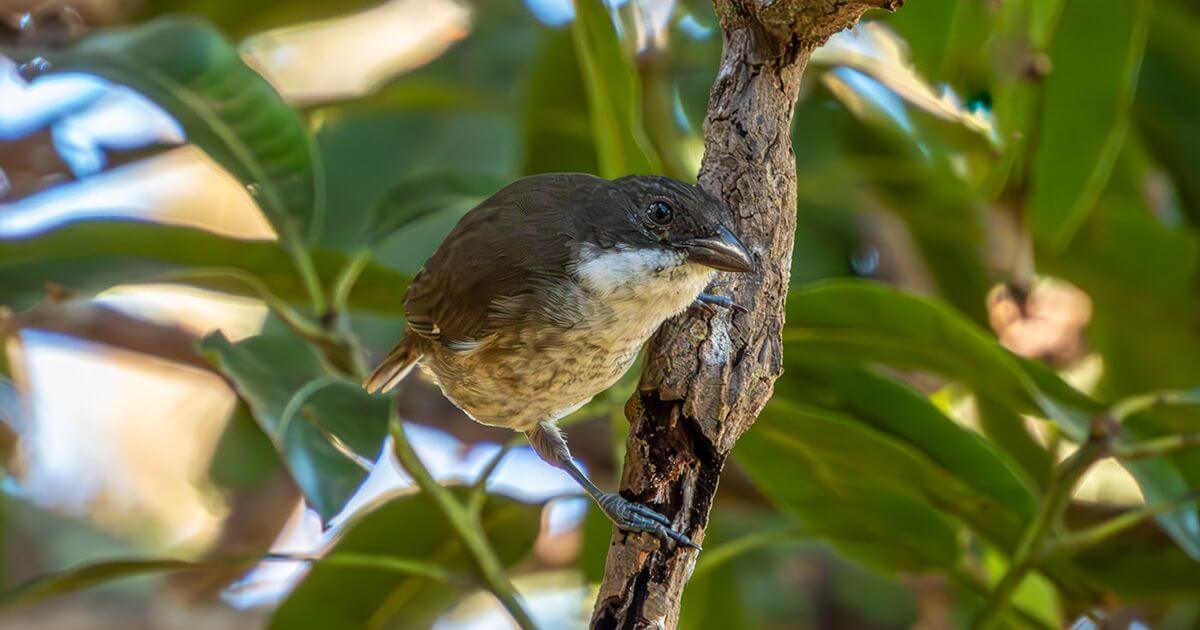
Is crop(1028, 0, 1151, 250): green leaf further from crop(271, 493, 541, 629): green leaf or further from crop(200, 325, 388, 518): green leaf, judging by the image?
crop(200, 325, 388, 518): green leaf

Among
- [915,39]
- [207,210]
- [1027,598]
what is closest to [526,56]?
[207,210]

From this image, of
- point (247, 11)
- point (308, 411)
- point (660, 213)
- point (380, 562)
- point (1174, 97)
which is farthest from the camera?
point (247, 11)

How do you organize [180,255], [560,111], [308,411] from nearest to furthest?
1. [308,411]
2. [180,255]
3. [560,111]

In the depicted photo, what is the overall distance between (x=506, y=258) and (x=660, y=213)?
35 cm

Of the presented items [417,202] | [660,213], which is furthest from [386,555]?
[660,213]

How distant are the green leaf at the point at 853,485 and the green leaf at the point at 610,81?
24.7 inches

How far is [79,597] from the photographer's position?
190 inches

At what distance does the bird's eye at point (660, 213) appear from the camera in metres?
2.44

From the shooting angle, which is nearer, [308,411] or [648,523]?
[648,523]

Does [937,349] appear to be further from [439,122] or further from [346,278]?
[439,122]

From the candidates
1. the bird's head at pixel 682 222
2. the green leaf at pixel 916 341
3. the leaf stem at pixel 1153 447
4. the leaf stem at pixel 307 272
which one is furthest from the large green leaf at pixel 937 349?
the leaf stem at pixel 307 272

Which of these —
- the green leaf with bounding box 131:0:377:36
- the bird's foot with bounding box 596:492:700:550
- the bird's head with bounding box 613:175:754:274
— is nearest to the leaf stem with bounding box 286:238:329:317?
the bird's head with bounding box 613:175:754:274

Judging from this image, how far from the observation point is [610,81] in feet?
9.22

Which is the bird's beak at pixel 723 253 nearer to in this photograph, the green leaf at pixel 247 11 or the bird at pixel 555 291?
the bird at pixel 555 291
